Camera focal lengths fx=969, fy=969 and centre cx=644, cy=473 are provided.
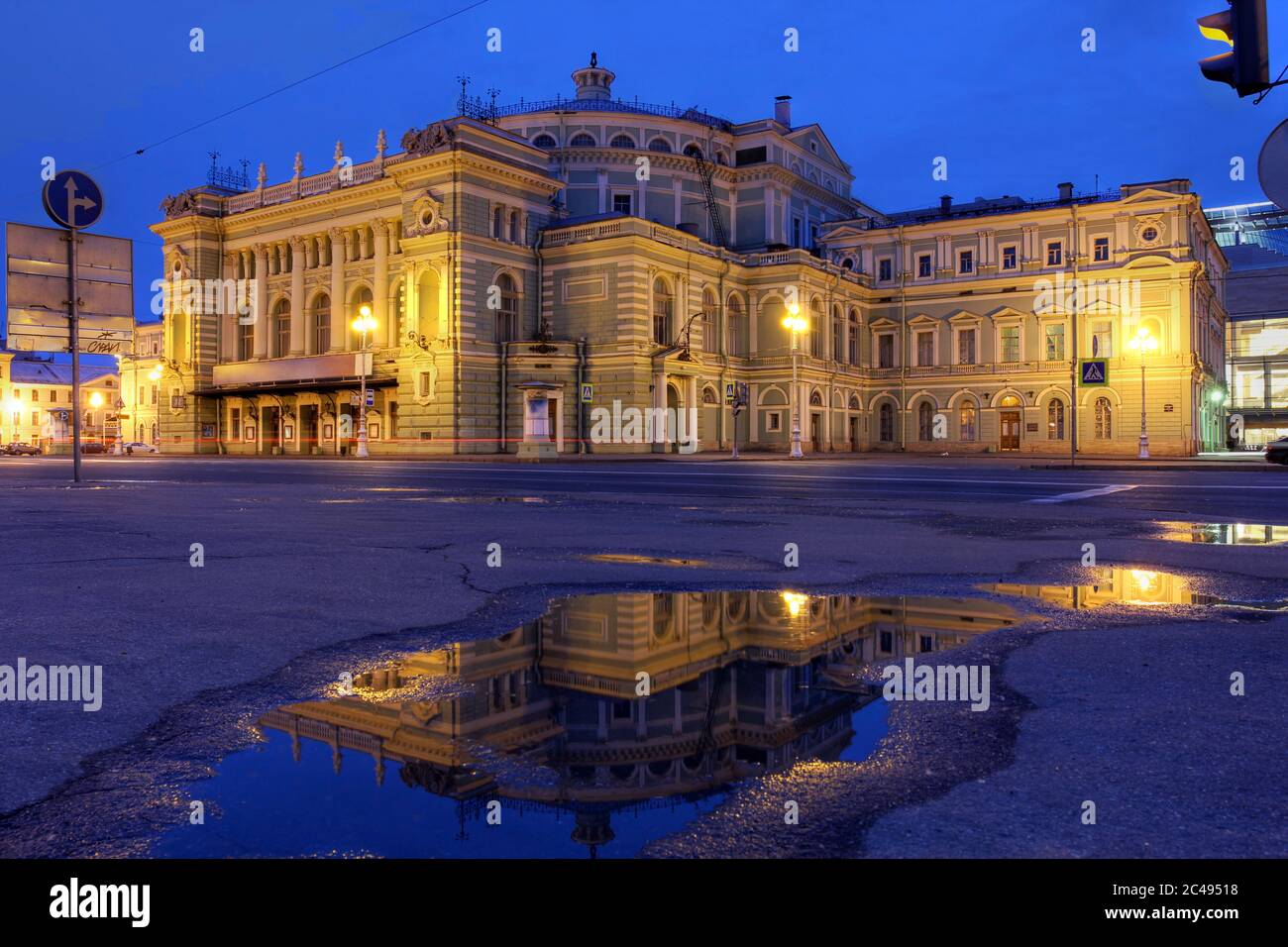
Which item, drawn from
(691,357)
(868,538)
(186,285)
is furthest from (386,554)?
(186,285)

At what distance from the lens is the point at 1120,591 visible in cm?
629

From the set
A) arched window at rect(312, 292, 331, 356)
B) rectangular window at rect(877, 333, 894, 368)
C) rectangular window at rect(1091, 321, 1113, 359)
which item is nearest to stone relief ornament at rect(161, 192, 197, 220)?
arched window at rect(312, 292, 331, 356)

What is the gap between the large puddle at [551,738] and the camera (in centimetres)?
246

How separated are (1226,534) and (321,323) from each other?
51546 millimetres

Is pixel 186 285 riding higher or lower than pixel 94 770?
higher

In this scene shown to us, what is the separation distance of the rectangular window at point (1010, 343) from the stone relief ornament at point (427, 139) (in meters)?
33.1

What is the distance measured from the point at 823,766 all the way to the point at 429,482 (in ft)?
63.2

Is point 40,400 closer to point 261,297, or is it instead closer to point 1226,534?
point 261,297

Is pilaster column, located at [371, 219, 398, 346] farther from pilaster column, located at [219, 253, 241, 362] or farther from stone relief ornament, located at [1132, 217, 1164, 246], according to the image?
stone relief ornament, located at [1132, 217, 1164, 246]

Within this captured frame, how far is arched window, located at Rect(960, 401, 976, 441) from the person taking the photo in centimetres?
5776

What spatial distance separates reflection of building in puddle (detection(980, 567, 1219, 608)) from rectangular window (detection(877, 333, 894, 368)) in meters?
56.4
